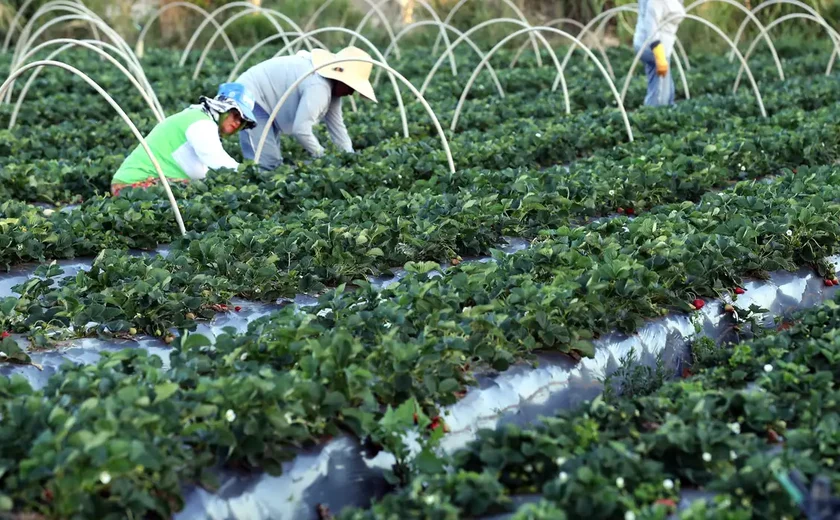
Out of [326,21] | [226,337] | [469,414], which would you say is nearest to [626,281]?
[469,414]

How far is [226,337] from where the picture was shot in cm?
392

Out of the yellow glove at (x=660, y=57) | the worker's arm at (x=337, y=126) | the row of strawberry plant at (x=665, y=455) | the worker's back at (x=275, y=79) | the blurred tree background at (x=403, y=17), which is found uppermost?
the row of strawberry plant at (x=665, y=455)

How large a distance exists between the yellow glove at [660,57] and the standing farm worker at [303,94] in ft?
12.6

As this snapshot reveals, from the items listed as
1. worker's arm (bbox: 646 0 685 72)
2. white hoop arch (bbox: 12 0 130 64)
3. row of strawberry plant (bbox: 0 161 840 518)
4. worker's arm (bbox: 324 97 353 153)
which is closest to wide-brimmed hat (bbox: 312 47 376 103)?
worker's arm (bbox: 324 97 353 153)

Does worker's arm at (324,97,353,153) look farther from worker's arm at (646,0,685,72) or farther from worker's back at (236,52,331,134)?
worker's arm at (646,0,685,72)

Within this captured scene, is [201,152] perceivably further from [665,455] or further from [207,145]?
[665,455]

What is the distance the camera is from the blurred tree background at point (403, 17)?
18.0m

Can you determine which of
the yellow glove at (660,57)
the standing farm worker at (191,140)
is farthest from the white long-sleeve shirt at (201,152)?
the yellow glove at (660,57)

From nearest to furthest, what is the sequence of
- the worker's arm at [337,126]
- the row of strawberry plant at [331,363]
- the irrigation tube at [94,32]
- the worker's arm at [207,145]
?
1. the row of strawberry plant at [331,363]
2. the worker's arm at [207,145]
3. the worker's arm at [337,126]
4. the irrigation tube at [94,32]

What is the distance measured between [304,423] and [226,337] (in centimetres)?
58

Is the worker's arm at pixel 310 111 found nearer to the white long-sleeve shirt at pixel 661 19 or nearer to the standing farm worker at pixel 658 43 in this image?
the standing farm worker at pixel 658 43

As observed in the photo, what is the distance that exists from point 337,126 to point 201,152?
132cm

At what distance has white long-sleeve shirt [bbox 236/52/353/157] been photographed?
310 inches

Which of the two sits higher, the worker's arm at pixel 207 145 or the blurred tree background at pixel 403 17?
the worker's arm at pixel 207 145
